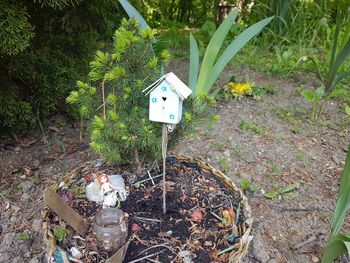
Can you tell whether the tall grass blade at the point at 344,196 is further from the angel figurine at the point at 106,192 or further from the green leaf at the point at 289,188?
the angel figurine at the point at 106,192

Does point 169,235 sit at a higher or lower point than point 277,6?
lower

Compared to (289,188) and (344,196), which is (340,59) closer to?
(289,188)

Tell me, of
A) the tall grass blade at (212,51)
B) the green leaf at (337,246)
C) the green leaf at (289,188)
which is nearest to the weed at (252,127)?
the green leaf at (289,188)

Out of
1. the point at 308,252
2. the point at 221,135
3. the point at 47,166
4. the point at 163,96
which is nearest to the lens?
the point at 163,96

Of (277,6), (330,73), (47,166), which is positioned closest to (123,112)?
(47,166)

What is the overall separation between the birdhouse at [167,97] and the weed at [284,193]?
775 mm

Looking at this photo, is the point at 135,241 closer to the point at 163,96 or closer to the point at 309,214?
the point at 163,96

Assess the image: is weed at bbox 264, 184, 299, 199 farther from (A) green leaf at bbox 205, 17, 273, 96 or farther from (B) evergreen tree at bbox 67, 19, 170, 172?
(B) evergreen tree at bbox 67, 19, 170, 172

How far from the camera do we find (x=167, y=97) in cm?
96

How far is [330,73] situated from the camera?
6.86 ft

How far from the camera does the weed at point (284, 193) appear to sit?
1592 mm

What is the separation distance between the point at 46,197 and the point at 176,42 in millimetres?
2066

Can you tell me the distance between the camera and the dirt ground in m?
1.40

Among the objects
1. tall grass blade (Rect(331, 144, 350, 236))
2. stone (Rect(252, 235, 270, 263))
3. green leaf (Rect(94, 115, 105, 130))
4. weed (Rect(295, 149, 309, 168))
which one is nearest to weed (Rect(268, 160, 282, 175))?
weed (Rect(295, 149, 309, 168))
